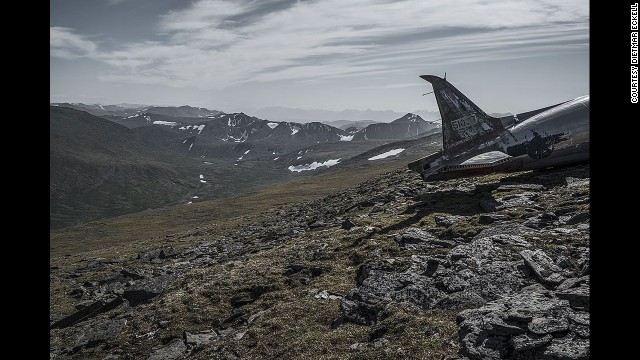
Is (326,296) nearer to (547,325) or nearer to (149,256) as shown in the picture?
(547,325)

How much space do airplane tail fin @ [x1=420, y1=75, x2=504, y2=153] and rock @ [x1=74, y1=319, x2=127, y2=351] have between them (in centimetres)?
2650

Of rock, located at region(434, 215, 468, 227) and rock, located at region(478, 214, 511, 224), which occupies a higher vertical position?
rock, located at region(478, 214, 511, 224)

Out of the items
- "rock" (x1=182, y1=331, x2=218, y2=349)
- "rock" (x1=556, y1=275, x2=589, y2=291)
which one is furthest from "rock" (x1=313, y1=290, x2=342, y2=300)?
"rock" (x1=556, y1=275, x2=589, y2=291)

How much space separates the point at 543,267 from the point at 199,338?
1471cm

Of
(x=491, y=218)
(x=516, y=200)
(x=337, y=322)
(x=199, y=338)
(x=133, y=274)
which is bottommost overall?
(x=133, y=274)

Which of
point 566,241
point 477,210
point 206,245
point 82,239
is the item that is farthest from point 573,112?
point 82,239

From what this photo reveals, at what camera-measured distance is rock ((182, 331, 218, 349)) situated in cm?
1633

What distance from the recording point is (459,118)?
106ft

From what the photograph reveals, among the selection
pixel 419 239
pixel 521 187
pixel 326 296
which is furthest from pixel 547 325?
pixel 521 187

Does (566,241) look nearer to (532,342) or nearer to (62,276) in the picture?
(532,342)

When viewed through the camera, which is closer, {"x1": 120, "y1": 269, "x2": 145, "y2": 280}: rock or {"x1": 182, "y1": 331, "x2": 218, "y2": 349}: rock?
{"x1": 182, "y1": 331, "x2": 218, "y2": 349}: rock

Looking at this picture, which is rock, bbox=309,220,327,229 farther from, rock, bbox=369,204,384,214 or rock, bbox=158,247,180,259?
rock, bbox=158,247,180,259
